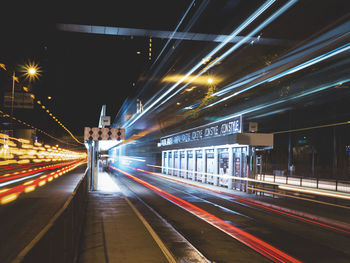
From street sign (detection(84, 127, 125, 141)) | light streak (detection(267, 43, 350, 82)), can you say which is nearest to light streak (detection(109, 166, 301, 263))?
street sign (detection(84, 127, 125, 141))

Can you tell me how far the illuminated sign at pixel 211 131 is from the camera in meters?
22.2

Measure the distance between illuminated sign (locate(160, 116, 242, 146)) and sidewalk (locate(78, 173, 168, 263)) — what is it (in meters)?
11.3

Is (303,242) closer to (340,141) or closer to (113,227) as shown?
(113,227)

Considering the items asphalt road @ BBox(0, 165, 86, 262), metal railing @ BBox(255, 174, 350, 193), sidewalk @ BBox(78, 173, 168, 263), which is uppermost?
metal railing @ BBox(255, 174, 350, 193)

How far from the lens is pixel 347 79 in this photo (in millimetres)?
26156

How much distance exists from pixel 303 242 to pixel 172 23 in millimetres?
11507

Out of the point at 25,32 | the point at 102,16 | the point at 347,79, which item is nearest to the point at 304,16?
the point at 347,79

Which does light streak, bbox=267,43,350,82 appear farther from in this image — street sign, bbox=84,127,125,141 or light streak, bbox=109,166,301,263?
street sign, bbox=84,127,125,141

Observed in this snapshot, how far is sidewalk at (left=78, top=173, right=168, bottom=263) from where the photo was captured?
6.68 metres

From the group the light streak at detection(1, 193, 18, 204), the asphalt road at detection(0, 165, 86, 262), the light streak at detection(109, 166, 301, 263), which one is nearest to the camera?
the light streak at detection(109, 166, 301, 263)

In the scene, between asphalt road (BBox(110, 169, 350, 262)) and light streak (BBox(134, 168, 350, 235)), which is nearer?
asphalt road (BBox(110, 169, 350, 262))

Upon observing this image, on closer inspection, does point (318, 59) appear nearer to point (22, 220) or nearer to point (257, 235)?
point (257, 235)

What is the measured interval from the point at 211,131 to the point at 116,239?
63.1ft

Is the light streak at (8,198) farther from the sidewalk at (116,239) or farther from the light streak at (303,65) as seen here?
the light streak at (303,65)
